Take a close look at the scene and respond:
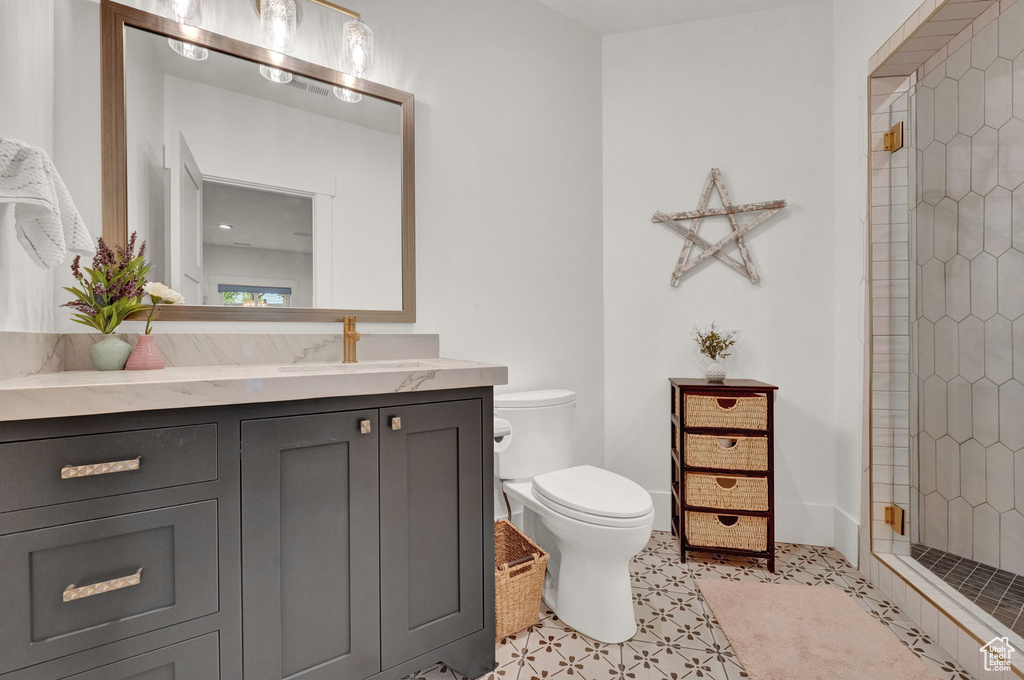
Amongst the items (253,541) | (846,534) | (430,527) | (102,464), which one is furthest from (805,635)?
(102,464)

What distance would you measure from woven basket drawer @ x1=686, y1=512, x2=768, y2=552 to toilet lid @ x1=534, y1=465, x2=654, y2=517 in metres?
0.58

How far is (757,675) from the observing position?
1473 millimetres

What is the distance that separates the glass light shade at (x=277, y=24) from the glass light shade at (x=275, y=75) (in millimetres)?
68

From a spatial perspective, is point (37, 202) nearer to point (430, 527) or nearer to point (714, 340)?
point (430, 527)

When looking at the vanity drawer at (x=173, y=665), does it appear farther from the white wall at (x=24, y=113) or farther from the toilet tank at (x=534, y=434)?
the toilet tank at (x=534, y=434)

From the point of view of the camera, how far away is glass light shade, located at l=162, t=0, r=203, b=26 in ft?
4.86

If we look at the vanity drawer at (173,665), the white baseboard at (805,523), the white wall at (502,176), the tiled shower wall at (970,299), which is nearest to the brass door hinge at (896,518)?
the tiled shower wall at (970,299)

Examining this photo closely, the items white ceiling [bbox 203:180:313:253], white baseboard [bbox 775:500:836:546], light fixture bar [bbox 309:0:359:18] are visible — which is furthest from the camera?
white baseboard [bbox 775:500:836:546]

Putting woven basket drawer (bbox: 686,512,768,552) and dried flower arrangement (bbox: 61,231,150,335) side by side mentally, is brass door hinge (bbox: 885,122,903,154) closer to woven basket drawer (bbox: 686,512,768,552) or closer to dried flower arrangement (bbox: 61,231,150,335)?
woven basket drawer (bbox: 686,512,768,552)

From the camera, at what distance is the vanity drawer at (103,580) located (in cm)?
87

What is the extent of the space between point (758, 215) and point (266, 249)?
2.32 meters

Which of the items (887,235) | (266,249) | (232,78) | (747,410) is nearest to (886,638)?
(747,410)

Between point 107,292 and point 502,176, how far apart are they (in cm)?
158

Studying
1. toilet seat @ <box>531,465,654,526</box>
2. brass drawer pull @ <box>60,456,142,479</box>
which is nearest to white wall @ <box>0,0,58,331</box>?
brass drawer pull @ <box>60,456,142,479</box>
